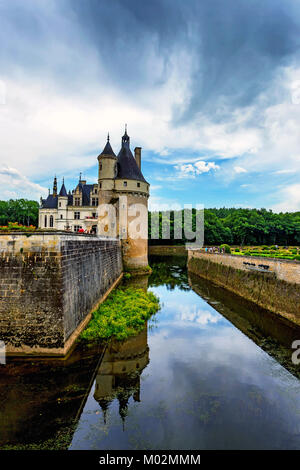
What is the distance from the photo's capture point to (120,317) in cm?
1340

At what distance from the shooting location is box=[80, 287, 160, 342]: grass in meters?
11.3

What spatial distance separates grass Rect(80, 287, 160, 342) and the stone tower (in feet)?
43.6

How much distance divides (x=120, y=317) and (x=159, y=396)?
631 cm

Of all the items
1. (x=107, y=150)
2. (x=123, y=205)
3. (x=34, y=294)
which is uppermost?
(x=107, y=150)

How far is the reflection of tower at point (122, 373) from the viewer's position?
283 inches

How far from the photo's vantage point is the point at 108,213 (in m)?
30.8

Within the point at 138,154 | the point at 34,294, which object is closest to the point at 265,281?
the point at 34,294

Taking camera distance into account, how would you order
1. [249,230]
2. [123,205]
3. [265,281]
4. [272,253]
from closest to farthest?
[265,281]
[272,253]
[123,205]
[249,230]

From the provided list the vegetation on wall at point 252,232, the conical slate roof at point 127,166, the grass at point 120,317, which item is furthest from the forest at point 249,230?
the grass at point 120,317

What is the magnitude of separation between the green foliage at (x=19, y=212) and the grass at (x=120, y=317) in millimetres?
70659

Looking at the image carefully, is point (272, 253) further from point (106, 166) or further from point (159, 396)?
point (159, 396)

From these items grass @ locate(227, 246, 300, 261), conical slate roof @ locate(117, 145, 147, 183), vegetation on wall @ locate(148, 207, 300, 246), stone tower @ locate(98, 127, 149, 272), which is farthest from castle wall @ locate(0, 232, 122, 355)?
vegetation on wall @ locate(148, 207, 300, 246)

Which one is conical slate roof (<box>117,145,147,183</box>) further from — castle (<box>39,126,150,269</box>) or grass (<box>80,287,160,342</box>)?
grass (<box>80,287,160,342</box>)

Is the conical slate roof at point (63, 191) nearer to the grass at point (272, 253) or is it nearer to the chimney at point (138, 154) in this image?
the chimney at point (138, 154)
